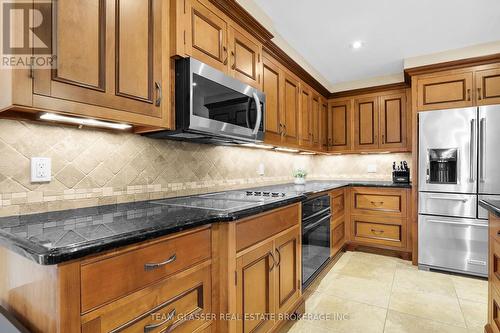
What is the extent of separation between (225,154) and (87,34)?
1.46 metres

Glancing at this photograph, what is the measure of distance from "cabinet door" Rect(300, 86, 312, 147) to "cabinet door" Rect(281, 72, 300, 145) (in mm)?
113

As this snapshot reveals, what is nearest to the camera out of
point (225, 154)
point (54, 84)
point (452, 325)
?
point (54, 84)

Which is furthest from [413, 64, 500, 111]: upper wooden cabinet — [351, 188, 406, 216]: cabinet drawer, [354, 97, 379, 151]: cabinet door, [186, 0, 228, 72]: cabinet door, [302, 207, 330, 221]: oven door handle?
[186, 0, 228, 72]: cabinet door

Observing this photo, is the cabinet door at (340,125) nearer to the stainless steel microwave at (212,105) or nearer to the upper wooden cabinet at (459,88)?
the upper wooden cabinet at (459,88)

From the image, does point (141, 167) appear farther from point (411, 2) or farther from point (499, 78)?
point (499, 78)

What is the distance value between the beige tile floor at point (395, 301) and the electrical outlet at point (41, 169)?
70.7 inches

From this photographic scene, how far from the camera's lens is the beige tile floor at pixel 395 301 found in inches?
76.5

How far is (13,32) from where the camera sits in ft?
3.06

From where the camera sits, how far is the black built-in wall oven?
7.25 ft

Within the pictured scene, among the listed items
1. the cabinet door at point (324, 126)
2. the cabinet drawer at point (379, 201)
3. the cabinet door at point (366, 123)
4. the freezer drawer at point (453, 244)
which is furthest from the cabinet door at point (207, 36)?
the freezer drawer at point (453, 244)

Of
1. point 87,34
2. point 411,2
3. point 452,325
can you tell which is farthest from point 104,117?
point 452,325

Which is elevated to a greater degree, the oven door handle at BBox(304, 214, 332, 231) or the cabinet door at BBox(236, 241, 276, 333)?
the oven door handle at BBox(304, 214, 332, 231)

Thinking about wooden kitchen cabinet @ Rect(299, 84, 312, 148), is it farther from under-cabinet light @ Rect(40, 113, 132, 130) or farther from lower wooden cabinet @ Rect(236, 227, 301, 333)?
under-cabinet light @ Rect(40, 113, 132, 130)

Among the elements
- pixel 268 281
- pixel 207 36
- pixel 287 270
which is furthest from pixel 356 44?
pixel 268 281
